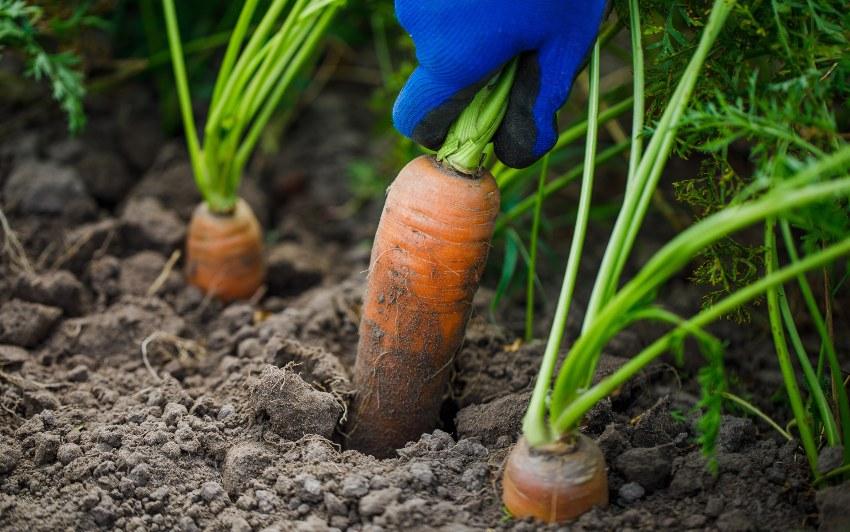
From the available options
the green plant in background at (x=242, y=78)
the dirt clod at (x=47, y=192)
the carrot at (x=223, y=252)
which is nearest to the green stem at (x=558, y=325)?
the green plant in background at (x=242, y=78)

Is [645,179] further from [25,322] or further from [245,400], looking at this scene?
[25,322]

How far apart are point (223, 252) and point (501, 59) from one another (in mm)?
898

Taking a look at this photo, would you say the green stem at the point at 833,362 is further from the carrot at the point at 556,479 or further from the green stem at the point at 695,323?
the carrot at the point at 556,479

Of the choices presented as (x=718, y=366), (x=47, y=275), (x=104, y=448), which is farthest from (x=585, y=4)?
(x=47, y=275)

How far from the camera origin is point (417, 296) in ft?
4.75

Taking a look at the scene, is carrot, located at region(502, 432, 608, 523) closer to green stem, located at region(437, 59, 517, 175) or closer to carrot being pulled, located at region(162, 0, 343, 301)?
green stem, located at region(437, 59, 517, 175)

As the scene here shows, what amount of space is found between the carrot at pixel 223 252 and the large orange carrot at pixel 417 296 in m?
0.54

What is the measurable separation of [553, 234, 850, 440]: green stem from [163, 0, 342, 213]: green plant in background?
34.1 inches

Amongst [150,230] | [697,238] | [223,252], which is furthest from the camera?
[150,230]

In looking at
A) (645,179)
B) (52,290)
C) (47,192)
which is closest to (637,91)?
(645,179)

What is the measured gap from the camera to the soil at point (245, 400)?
128 centimetres

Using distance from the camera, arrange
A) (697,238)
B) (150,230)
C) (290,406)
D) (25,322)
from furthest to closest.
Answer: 1. (150,230)
2. (25,322)
3. (290,406)
4. (697,238)

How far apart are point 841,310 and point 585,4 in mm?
1060

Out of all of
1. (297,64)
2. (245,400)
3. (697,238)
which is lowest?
(245,400)
